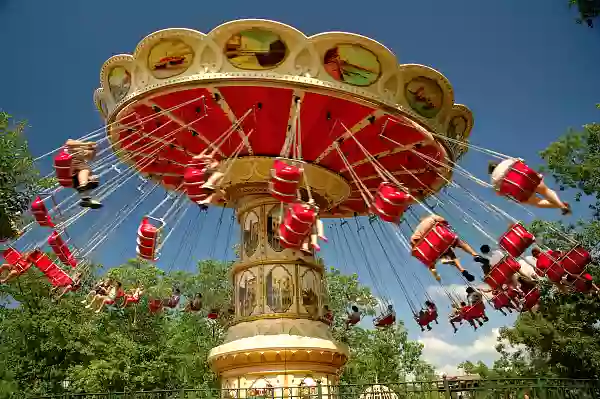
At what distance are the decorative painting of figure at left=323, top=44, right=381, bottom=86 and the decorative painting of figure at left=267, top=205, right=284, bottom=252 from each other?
374 cm

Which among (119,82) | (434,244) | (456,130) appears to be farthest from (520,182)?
(119,82)

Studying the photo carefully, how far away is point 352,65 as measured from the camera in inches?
423

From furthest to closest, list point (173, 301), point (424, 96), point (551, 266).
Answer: point (173, 301) → point (424, 96) → point (551, 266)

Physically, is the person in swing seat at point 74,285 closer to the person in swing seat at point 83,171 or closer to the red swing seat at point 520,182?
the person in swing seat at point 83,171

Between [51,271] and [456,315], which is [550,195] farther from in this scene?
[51,271]

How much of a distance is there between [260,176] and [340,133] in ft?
7.28

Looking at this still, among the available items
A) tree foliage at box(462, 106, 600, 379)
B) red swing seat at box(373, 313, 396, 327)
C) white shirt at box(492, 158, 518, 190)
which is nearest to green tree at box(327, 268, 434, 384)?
tree foliage at box(462, 106, 600, 379)

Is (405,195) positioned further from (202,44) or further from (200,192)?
(202,44)

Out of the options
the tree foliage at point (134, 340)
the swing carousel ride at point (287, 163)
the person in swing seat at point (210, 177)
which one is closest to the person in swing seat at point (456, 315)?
the swing carousel ride at point (287, 163)

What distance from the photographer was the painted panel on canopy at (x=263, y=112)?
11133mm

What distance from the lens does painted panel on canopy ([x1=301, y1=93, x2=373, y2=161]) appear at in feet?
37.1

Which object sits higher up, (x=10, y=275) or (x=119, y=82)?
(x=119, y=82)

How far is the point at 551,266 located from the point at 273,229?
20.0 ft

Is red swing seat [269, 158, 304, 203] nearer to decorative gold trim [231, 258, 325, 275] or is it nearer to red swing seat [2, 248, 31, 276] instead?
decorative gold trim [231, 258, 325, 275]
